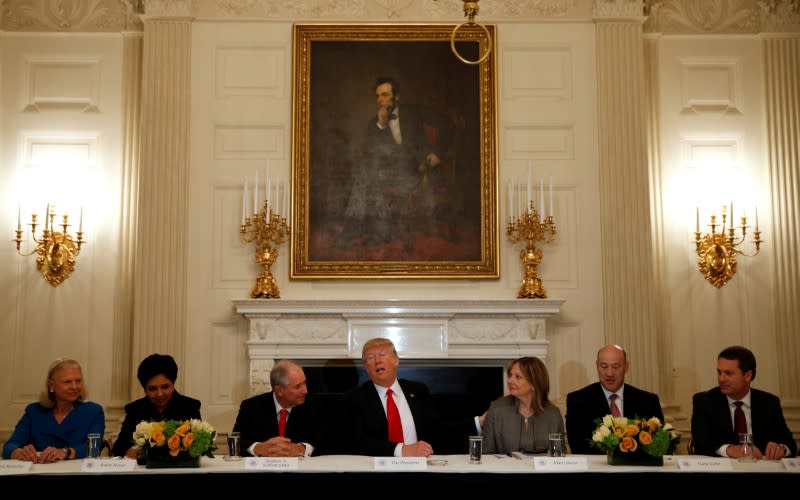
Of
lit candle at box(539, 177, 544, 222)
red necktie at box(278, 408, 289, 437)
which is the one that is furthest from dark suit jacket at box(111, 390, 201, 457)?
lit candle at box(539, 177, 544, 222)

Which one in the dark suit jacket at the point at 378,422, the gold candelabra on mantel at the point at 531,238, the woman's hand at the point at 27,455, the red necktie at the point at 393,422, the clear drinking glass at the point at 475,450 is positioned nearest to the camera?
the clear drinking glass at the point at 475,450

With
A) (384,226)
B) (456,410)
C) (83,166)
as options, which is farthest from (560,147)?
(83,166)

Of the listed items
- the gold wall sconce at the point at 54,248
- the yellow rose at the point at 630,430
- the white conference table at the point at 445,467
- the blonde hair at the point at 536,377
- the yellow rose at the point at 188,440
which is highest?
the gold wall sconce at the point at 54,248

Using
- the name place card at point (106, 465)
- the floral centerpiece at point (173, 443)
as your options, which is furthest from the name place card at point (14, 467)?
the floral centerpiece at point (173, 443)

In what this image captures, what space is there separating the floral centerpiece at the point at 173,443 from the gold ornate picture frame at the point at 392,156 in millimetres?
3287

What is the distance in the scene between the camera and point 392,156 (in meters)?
7.47

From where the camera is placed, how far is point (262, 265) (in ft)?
23.7

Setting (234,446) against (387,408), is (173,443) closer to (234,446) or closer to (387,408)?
(234,446)

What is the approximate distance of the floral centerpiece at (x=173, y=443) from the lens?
4008 mm

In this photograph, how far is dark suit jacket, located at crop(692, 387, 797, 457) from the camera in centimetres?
509

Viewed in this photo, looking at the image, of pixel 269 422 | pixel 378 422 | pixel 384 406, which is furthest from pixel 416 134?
pixel 269 422

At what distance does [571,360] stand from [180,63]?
3995mm
